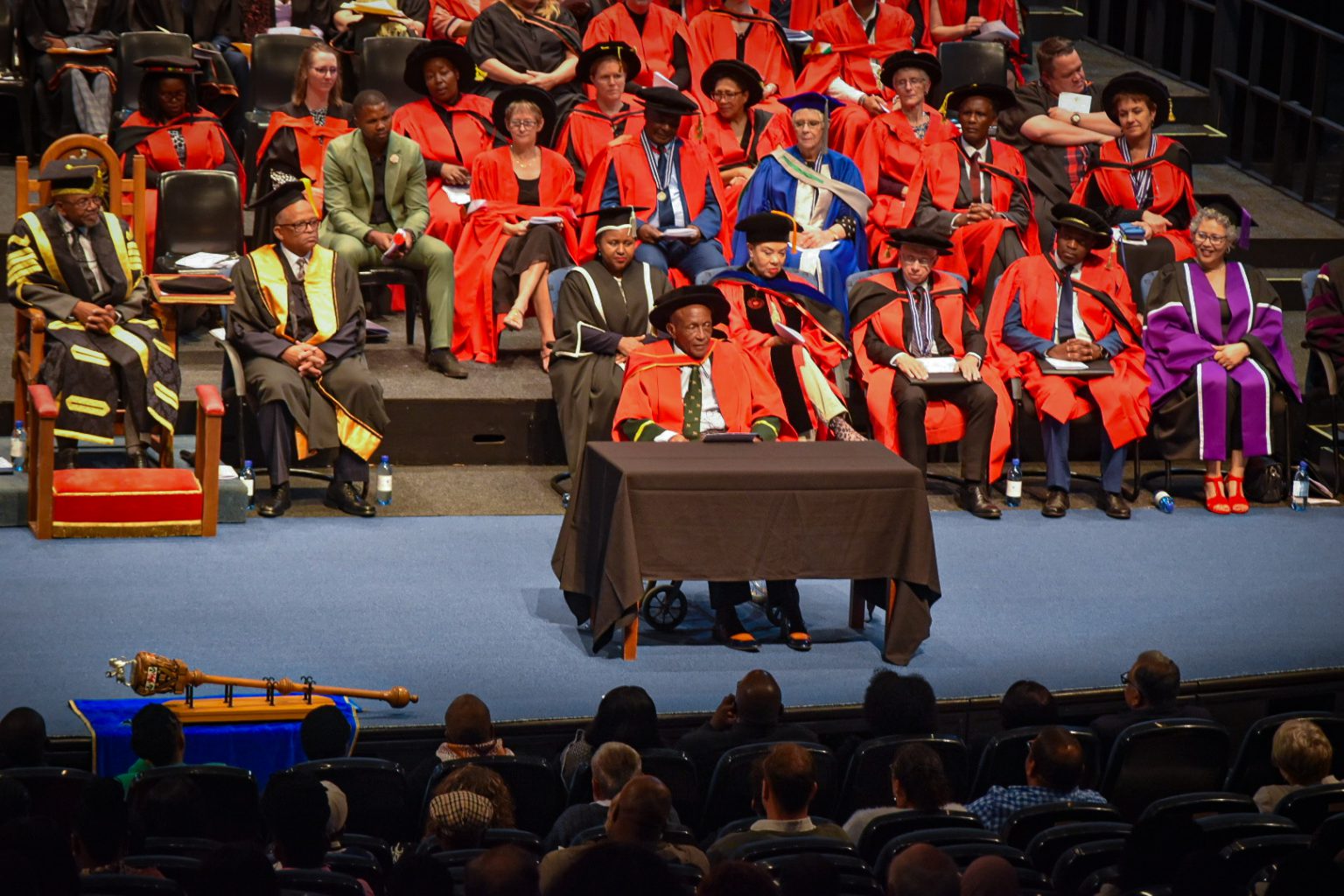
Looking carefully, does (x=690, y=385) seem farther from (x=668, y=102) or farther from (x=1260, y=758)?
(x=1260, y=758)

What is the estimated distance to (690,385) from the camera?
8109mm

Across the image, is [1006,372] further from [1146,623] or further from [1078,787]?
[1078,787]

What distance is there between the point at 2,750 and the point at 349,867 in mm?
1241

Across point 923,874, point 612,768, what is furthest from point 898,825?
point 923,874

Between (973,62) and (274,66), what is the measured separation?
14.6 feet

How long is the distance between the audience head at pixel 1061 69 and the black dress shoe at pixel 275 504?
5655 mm

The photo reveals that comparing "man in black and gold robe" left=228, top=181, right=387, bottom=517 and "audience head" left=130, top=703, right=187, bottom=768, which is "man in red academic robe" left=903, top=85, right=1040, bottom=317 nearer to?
"man in black and gold robe" left=228, top=181, right=387, bottom=517

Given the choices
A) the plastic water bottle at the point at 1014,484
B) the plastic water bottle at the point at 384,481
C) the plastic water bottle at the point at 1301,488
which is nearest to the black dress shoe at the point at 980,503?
the plastic water bottle at the point at 1014,484

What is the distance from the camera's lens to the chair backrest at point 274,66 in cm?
1110

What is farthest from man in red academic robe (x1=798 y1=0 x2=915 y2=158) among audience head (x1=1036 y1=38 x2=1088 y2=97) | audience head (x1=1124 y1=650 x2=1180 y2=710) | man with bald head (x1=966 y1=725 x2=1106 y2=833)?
man with bald head (x1=966 y1=725 x2=1106 y2=833)

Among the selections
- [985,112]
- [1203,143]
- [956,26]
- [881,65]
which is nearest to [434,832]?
[985,112]

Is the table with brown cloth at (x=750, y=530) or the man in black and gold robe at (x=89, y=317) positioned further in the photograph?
the man in black and gold robe at (x=89, y=317)

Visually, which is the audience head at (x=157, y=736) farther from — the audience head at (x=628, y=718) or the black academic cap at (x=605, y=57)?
the black academic cap at (x=605, y=57)

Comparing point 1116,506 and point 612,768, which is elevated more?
point 612,768
